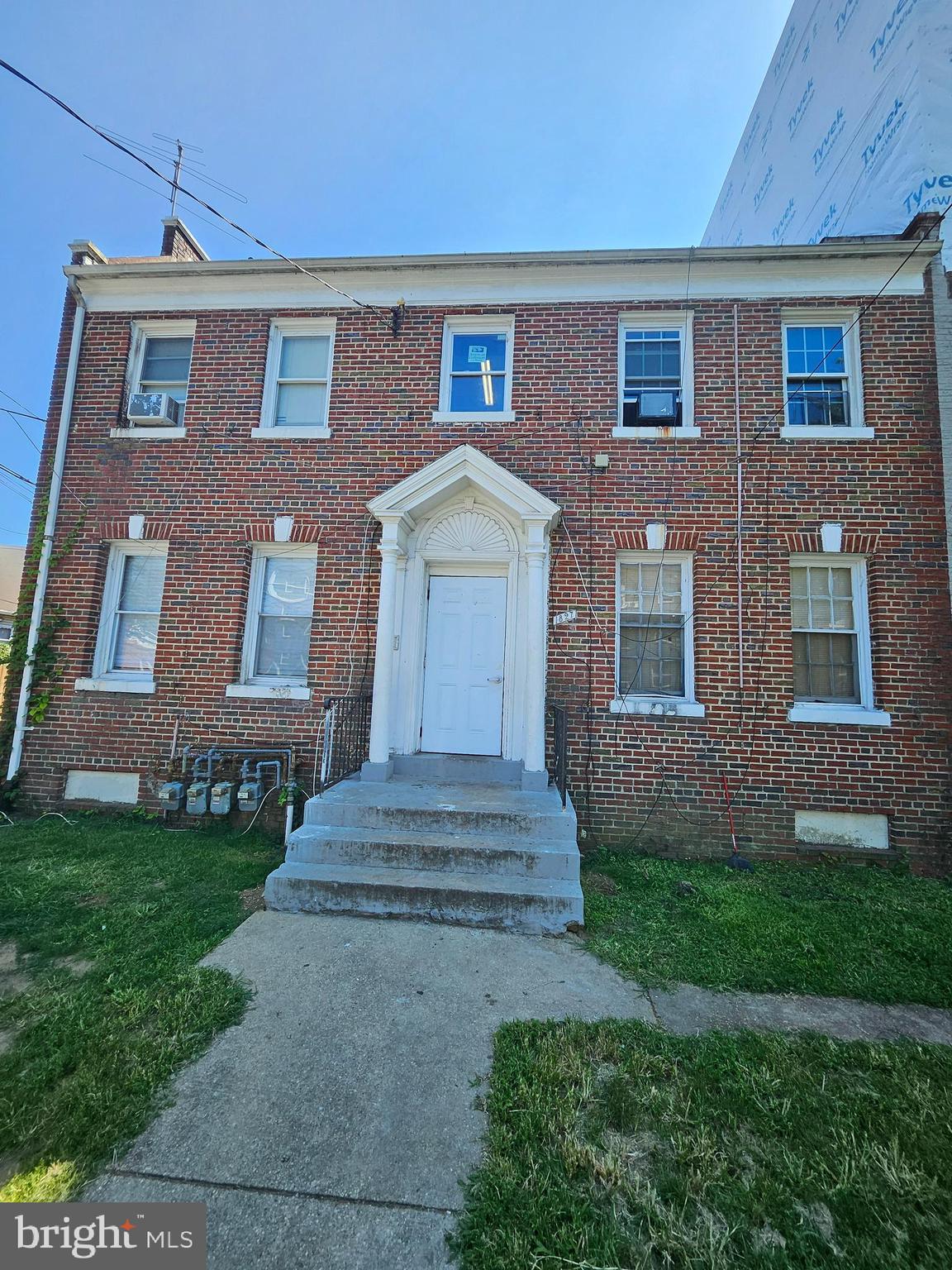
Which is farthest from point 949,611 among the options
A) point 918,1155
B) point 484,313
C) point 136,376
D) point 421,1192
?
point 136,376

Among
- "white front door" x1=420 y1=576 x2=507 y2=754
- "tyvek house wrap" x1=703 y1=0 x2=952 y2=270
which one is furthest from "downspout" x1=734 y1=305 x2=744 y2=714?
"tyvek house wrap" x1=703 y1=0 x2=952 y2=270

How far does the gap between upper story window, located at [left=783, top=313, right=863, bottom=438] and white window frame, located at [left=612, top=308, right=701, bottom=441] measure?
1.06 m

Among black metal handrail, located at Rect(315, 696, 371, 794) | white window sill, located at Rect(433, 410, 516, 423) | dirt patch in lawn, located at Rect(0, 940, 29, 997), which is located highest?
white window sill, located at Rect(433, 410, 516, 423)

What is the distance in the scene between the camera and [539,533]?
19.5ft

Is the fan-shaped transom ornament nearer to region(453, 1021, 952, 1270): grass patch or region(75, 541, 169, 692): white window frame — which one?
region(75, 541, 169, 692): white window frame

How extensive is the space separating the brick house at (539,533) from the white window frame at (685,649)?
3cm

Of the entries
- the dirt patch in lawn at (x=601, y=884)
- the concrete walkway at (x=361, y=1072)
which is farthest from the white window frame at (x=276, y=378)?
the dirt patch in lawn at (x=601, y=884)

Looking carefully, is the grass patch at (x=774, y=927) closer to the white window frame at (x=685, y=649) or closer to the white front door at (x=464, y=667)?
the white window frame at (x=685, y=649)

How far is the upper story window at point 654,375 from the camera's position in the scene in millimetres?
6453

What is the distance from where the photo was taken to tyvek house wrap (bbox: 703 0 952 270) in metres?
7.08

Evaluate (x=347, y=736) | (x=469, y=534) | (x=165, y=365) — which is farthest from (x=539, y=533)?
(x=165, y=365)

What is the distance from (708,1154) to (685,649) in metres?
4.72

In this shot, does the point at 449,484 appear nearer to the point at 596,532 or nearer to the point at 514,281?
the point at 596,532

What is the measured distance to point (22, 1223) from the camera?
1.83m
